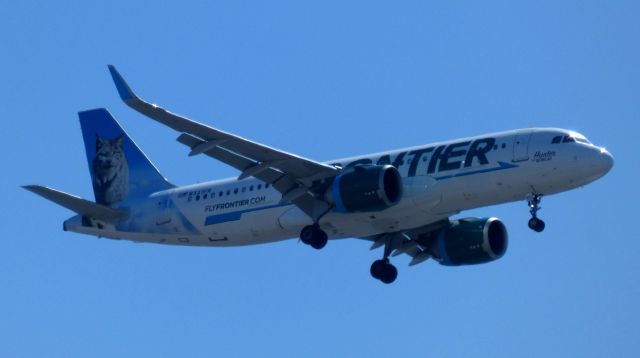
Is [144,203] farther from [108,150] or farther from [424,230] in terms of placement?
[424,230]

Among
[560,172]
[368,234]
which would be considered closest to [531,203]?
[560,172]

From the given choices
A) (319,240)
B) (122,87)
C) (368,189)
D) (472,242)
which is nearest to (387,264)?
(472,242)

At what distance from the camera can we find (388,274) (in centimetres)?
5934

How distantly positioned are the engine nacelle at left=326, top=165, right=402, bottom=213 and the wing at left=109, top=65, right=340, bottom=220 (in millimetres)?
1220

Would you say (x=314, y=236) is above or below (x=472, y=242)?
below

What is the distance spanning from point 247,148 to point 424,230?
33.3ft

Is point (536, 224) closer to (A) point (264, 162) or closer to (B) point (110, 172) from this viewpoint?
(A) point (264, 162)

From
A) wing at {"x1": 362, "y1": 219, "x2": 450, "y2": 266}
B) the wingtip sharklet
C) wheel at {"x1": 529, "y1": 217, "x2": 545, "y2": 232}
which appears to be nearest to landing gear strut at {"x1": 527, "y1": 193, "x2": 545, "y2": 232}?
wheel at {"x1": 529, "y1": 217, "x2": 545, "y2": 232}

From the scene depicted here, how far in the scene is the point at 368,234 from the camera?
185 ft

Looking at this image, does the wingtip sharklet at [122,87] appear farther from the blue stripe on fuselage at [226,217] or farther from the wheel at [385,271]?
the wheel at [385,271]

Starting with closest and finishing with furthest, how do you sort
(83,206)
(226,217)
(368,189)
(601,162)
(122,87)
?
(122,87) → (601,162) → (368,189) → (226,217) → (83,206)

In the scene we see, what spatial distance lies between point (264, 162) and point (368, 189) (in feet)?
13.9

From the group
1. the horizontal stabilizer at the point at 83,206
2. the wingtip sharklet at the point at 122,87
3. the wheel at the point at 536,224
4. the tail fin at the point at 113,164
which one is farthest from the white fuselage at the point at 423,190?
the wingtip sharklet at the point at 122,87

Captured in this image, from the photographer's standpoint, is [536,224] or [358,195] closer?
[536,224]
